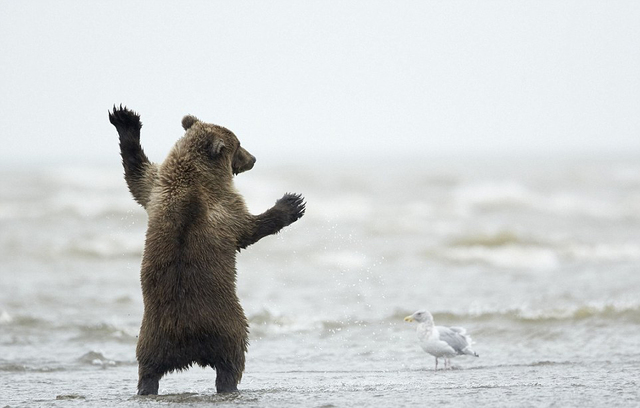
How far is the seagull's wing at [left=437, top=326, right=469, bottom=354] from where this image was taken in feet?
29.2

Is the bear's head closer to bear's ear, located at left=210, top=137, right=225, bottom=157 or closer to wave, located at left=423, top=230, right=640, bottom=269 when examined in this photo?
bear's ear, located at left=210, top=137, right=225, bottom=157

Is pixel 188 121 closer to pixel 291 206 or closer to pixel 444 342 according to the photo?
pixel 291 206

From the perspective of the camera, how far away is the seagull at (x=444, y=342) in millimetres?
8836

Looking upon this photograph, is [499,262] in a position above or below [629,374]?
above

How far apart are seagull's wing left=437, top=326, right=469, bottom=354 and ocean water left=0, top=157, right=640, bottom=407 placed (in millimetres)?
175

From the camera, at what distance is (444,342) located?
8.86 m

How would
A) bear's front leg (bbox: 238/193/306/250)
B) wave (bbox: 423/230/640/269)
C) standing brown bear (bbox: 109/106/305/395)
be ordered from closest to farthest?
standing brown bear (bbox: 109/106/305/395), bear's front leg (bbox: 238/193/306/250), wave (bbox: 423/230/640/269)

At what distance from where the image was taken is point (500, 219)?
87.8ft

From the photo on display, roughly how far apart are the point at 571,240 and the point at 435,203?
34.3 ft

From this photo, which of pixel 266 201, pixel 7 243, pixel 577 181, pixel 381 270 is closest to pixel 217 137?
pixel 381 270

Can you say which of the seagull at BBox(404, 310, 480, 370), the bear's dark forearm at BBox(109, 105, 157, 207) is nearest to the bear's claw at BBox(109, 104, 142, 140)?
the bear's dark forearm at BBox(109, 105, 157, 207)

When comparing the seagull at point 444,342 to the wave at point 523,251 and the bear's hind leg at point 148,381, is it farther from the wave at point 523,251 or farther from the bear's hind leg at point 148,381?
the wave at point 523,251

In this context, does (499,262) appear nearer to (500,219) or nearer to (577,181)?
(500,219)

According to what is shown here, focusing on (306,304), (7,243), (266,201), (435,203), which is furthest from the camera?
(266,201)
